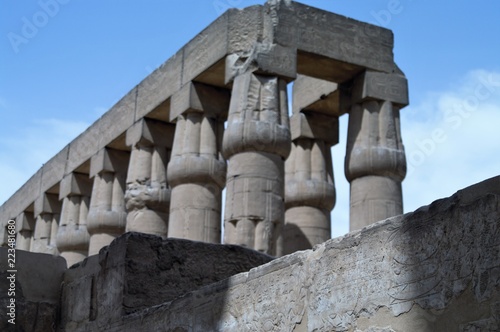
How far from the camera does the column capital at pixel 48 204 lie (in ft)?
67.2

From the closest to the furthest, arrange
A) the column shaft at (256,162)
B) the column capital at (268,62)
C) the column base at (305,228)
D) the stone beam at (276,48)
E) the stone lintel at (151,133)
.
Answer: the column shaft at (256,162), the column capital at (268,62), the stone beam at (276,48), the column base at (305,228), the stone lintel at (151,133)

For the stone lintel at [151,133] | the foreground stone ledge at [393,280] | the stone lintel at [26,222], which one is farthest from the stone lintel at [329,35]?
the stone lintel at [26,222]

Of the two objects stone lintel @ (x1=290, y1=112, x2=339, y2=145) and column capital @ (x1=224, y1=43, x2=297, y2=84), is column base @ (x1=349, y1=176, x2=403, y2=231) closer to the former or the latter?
column capital @ (x1=224, y1=43, x2=297, y2=84)

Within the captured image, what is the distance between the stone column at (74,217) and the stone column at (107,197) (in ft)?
4.31

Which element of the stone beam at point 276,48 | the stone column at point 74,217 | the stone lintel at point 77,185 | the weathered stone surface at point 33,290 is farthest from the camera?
the stone lintel at point 77,185

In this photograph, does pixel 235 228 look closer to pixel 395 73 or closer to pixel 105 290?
pixel 395 73

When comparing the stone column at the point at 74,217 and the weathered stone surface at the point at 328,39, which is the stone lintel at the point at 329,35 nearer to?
the weathered stone surface at the point at 328,39

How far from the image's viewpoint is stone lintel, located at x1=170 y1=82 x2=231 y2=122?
529 inches

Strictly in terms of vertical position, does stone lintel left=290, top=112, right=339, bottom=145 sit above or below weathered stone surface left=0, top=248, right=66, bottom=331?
above

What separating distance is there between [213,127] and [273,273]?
34.7 ft

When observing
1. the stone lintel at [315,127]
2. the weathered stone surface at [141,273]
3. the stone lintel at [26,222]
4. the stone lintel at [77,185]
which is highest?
the stone lintel at [26,222]

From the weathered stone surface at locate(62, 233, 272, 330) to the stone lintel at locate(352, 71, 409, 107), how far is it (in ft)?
28.2

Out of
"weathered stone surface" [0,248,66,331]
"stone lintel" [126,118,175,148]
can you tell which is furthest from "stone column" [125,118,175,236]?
"weathered stone surface" [0,248,66,331]

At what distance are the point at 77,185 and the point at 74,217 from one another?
2.40 ft
